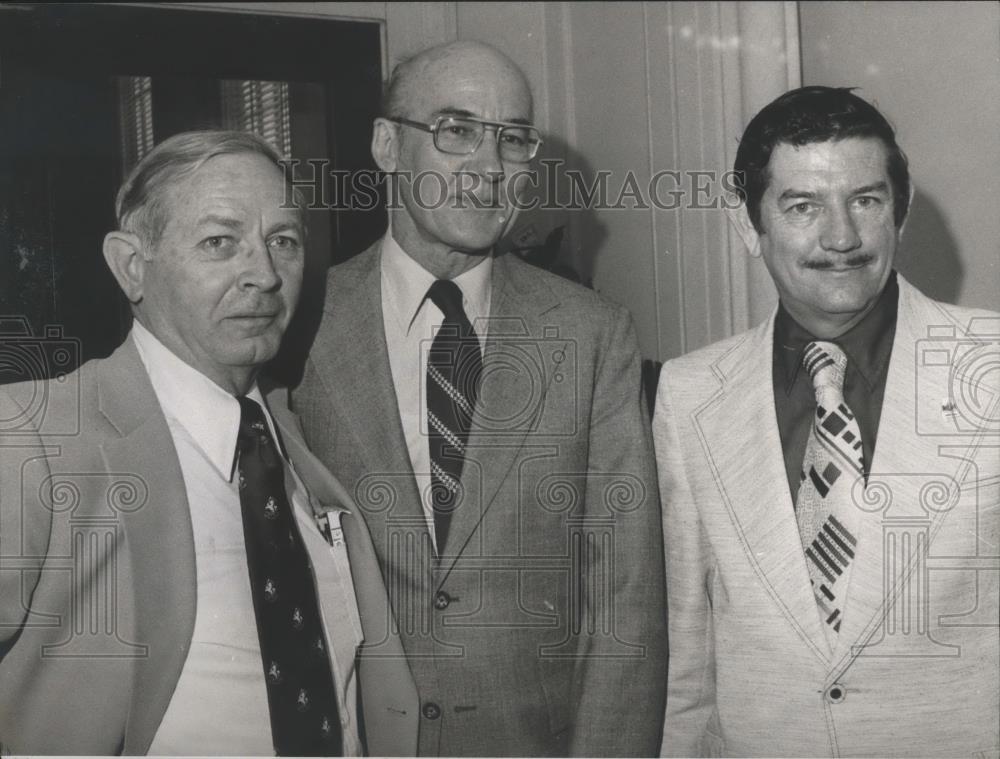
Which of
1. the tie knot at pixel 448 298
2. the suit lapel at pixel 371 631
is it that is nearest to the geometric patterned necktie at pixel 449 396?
the tie knot at pixel 448 298

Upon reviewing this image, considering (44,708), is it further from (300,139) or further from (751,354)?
(751,354)

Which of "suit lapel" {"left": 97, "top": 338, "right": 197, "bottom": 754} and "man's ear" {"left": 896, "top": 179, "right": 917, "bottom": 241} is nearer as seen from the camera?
"suit lapel" {"left": 97, "top": 338, "right": 197, "bottom": 754}

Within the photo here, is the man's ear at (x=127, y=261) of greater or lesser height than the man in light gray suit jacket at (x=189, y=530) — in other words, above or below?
above

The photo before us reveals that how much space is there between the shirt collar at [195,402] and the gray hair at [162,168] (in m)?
0.16

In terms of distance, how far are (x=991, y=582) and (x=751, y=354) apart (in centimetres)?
49

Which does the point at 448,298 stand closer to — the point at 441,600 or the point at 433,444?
the point at 433,444

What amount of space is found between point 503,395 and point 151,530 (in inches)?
21.8

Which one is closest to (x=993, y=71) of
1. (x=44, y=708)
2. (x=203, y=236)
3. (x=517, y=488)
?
(x=517, y=488)

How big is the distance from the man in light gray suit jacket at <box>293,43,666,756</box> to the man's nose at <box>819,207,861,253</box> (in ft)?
1.11

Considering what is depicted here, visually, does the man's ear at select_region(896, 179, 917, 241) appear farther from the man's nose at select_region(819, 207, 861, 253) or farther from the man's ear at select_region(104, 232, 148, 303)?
the man's ear at select_region(104, 232, 148, 303)

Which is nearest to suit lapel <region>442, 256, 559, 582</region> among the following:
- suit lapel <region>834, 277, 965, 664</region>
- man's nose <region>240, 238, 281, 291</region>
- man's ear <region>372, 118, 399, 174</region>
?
man's ear <region>372, 118, 399, 174</region>

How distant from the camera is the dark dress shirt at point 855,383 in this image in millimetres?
1545

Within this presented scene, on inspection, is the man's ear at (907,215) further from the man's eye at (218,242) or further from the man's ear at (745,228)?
the man's eye at (218,242)

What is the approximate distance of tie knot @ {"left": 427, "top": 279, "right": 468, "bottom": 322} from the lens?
5.15 feet
